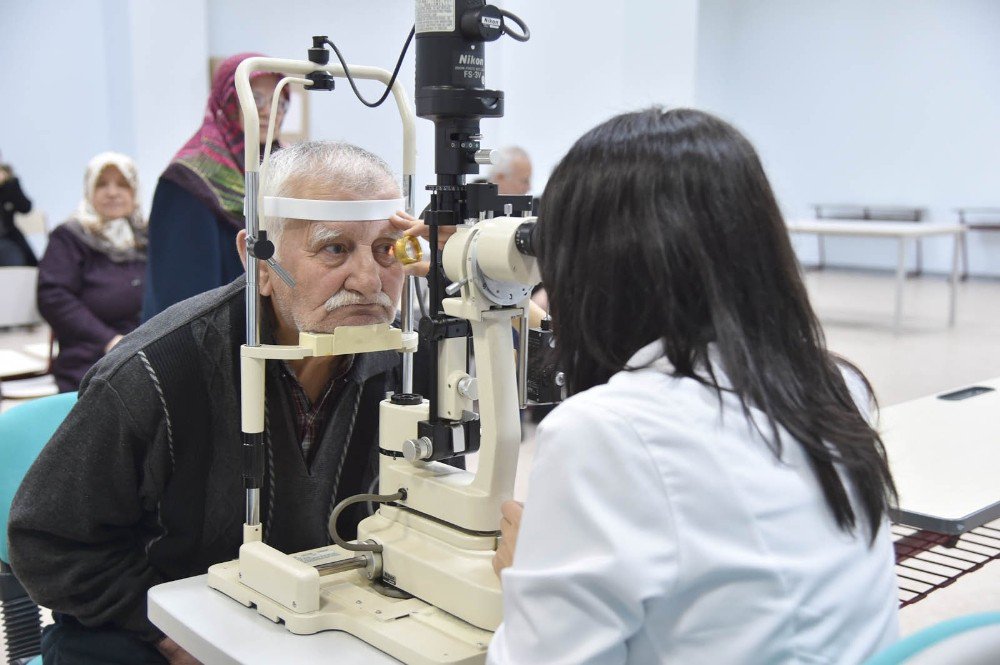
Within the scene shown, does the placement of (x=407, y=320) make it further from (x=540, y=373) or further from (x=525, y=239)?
(x=525, y=239)

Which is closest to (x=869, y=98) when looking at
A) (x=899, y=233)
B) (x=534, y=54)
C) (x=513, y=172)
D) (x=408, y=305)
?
(x=899, y=233)

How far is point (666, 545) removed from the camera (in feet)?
2.54

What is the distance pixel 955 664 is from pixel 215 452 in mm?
989

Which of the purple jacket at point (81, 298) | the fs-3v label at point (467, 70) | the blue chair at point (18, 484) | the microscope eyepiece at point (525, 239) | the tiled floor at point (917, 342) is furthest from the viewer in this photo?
the purple jacket at point (81, 298)

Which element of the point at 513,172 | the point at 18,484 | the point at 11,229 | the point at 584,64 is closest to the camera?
the point at 18,484

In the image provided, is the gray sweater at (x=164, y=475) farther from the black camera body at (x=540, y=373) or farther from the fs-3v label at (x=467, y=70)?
the fs-3v label at (x=467, y=70)

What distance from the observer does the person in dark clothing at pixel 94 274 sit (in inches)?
142

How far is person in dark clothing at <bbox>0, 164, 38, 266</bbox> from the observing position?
6656 mm

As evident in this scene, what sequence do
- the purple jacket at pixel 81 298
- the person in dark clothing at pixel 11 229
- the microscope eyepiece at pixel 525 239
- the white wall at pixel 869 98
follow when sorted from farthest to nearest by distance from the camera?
1. the white wall at pixel 869 98
2. the person in dark clothing at pixel 11 229
3. the purple jacket at pixel 81 298
4. the microscope eyepiece at pixel 525 239

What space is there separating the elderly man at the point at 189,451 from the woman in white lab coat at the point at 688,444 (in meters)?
0.48

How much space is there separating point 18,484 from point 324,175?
0.73m

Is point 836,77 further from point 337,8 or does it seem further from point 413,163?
point 413,163

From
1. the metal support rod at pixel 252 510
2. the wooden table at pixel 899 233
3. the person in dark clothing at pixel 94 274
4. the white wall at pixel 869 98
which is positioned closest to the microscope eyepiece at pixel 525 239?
the metal support rod at pixel 252 510

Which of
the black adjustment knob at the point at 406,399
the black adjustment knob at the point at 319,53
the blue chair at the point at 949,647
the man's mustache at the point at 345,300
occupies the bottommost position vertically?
the blue chair at the point at 949,647
